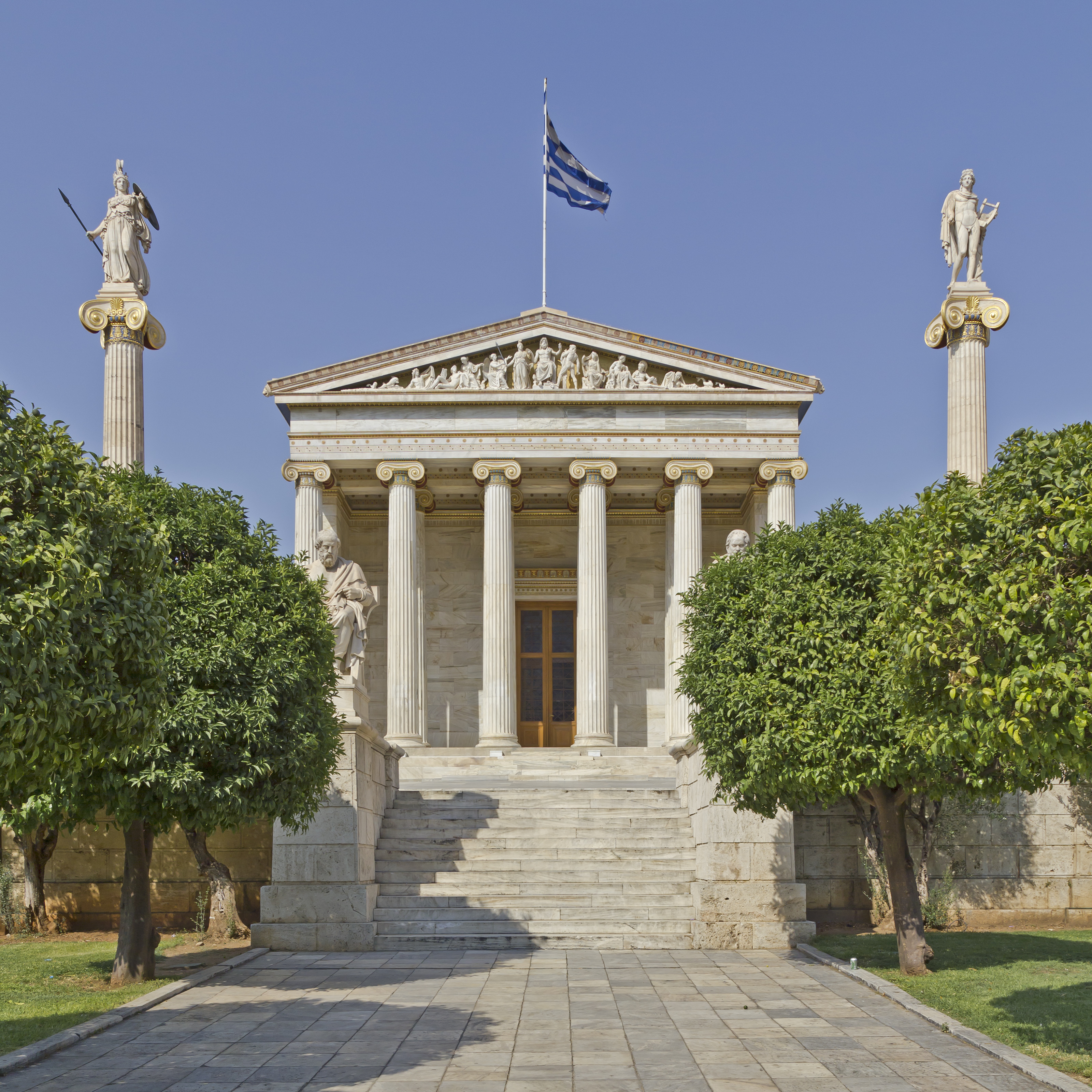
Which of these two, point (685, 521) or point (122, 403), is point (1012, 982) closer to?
point (685, 521)

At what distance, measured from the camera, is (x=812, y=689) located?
17188 mm

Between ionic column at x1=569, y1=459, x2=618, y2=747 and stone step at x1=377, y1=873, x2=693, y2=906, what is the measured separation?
1104 centimetres

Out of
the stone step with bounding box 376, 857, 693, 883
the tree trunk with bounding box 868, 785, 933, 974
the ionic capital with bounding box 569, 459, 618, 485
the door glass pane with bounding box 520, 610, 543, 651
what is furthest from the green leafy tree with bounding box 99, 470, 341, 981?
the door glass pane with bounding box 520, 610, 543, 651

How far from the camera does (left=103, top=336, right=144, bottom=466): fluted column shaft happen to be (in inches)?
1115

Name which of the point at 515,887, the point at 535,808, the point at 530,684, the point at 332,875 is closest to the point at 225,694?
the point at 332,875

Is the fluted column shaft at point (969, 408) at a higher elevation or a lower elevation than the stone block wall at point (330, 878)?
higher

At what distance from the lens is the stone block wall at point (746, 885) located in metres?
19.9

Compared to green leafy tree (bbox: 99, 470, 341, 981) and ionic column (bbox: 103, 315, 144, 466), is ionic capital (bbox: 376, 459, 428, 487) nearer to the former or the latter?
ionic column (bbox: 103, 315, 144, 466)

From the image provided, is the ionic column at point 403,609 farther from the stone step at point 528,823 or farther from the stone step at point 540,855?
the stone step at point 540,855

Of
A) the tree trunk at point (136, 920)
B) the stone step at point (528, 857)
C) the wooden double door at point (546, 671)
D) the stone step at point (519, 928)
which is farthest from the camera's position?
the wooden double door at point (546, 671)

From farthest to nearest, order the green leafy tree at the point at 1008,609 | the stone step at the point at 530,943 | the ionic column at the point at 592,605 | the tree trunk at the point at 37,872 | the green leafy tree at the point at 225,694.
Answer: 1. the ionic column at the point at 592,605
2. the tree trunk at the point at 37,872
3. the stone step at the point at 530,943
4. the green leafy tree at the point at 225,694
5. the green leafy tree at the point at 1008,609

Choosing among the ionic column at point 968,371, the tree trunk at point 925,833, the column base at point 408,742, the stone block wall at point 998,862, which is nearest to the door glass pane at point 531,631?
the column base at point 408,742

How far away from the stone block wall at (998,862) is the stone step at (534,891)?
11.4 feet

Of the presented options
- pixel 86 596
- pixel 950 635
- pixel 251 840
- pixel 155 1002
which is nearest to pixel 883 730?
pixel 950 635
